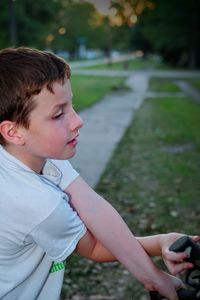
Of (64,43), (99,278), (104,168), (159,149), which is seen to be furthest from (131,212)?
(64,43)

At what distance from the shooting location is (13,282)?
4.24 feet

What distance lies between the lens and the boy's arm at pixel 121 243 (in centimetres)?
133

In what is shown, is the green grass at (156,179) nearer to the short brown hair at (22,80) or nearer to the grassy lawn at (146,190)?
the grassy lawn at (146,190)

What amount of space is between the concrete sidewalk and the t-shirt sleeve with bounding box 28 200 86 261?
4553mm

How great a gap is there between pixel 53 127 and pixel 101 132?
9105 mm

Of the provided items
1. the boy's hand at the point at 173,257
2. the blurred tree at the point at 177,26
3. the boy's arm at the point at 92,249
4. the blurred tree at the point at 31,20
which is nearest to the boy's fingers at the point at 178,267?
the boy's hand at the point at 173,257

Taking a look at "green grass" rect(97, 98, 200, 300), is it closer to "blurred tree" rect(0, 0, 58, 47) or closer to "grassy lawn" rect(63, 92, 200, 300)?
"grassy lawn" rect(63, 92, 200, 300)

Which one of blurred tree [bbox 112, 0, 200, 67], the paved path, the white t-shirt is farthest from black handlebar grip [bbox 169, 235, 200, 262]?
blurred tree [bbox 112, 0, 200, 67]

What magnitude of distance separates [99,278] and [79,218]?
240 centimetres

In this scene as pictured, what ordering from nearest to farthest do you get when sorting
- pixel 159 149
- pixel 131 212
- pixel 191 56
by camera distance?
pixel 131 212 < pixel 159 149 < pixel 191 56

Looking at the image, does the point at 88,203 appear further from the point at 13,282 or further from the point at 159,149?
the point at 159,149

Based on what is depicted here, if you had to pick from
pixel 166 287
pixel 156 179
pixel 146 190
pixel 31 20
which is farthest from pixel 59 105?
pixel 31 20

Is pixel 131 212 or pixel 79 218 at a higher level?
pixel 79 218

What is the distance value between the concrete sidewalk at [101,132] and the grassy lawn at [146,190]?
176mm
